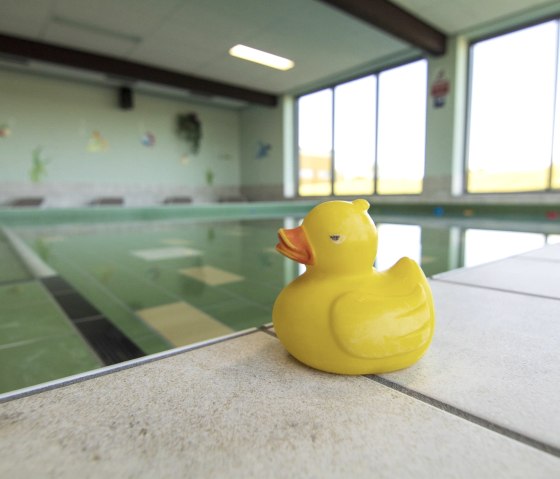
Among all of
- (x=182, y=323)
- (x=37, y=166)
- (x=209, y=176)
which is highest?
(x=37, y=166)

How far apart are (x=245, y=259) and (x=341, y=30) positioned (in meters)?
4.94

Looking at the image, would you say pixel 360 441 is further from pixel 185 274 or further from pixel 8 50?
pixel 8 50

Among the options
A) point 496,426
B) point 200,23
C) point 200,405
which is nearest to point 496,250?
point 496,426

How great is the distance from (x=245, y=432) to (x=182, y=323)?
1.11 metres

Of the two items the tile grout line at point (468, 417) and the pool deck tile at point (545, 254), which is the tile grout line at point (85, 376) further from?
the pool deck tile at point (545, 254)

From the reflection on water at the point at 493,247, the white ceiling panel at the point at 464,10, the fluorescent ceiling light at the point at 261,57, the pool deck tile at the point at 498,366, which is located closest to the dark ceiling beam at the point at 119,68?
the fluorescent ceiling light at the point at 261,57

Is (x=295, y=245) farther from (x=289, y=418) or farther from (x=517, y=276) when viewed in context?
(x=517, y=276)

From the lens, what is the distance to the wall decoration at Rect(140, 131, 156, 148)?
987cm

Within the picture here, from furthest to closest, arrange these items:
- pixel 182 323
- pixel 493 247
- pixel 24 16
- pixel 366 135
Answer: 1. pixel 366 135
2. pixel 24 16
3. pixel 493 247
4. pixel 182 323

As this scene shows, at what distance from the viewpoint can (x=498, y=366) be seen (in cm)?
69

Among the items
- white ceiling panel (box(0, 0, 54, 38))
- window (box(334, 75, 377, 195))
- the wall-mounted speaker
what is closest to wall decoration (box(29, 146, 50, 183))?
the wall-mounted speaker

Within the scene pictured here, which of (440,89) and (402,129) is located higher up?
(440,89)

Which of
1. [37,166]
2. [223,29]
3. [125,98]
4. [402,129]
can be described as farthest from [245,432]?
[125,98]

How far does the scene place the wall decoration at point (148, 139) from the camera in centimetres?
987
